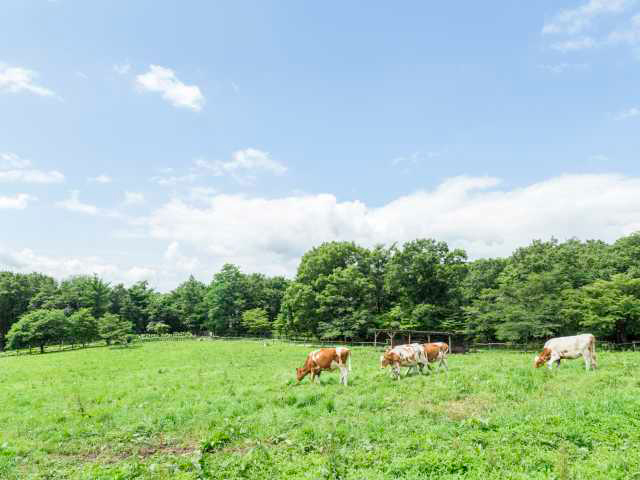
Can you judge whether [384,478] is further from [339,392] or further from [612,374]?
[612,374]

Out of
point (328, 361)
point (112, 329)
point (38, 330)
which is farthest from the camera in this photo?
point (112, 329)

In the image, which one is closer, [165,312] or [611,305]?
[611,305]

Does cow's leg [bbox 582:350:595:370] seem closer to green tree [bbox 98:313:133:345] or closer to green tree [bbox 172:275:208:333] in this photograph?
green tree [bbox 98:313:133:345]

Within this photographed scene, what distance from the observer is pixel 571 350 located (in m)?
14.3

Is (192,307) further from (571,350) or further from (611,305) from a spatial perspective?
(571,350)

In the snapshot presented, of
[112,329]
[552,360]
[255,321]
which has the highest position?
[552,360]

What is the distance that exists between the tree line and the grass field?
26.1m

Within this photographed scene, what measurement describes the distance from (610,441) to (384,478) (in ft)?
14.3

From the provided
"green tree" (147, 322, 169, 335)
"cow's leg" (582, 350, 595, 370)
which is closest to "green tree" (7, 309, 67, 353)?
"green tree" (147, 322, 169, 335)

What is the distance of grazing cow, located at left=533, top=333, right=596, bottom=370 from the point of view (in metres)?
13.8

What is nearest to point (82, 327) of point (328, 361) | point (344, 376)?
point (328, 361)

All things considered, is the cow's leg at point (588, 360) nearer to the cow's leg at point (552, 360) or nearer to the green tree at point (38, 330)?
the cow's leg at point (552, 360)

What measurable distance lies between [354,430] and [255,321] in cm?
5980

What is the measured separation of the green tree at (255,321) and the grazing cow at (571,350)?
181 feet
